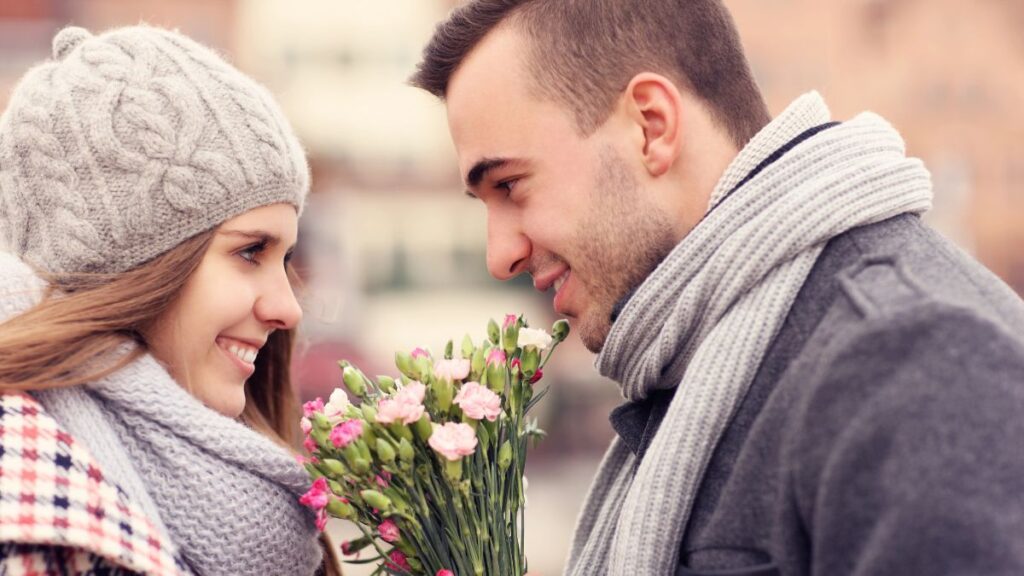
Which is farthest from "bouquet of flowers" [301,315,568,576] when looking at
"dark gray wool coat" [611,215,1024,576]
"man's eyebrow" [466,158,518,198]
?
"dark gray wool coat" [611,215,1024,576]

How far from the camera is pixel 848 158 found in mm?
2178

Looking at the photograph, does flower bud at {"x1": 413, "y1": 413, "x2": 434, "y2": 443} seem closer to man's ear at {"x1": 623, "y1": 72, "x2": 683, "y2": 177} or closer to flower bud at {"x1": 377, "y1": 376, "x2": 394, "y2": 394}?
flower bud at {"x1": 377, "y1": 376, "x2": 394, "y2": 394}

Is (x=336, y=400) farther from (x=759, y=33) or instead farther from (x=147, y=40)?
(x=759, y=33)

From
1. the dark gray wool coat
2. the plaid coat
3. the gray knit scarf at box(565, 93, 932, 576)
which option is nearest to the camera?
the dark gray wool coat

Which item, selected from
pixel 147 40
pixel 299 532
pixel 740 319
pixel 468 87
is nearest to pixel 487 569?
pixel 299 532

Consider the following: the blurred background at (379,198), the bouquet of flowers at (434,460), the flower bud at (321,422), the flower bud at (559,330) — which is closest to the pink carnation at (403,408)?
the bouquet of flowers at (434,460)

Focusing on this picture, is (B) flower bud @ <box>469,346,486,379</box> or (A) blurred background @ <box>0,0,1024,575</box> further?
(A) blurred background @ <box>0,0,1024,575</box>

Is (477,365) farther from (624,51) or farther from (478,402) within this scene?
(624,51)

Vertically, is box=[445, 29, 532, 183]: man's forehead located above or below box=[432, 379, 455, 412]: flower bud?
above

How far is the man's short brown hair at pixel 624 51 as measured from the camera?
2.52 metres

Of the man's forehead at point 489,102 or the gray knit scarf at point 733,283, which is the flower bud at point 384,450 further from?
the man's forehead at point 489,102

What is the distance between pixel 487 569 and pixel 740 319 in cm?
73

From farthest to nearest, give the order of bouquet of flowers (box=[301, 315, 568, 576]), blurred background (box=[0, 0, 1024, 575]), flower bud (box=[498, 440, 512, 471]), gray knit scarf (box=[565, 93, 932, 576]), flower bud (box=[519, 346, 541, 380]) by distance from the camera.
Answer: blurred background (box=[0, 0, 1024, 575])
flower bud (box=[519, 346, 541, 380])
flower bud (box=[498, 440, 512, 471])
bouquet of flowers (box=[301, 315, 568, 576])
gray knit scarf (box=[565, 93, 932, 576])

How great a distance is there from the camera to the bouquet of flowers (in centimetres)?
231
